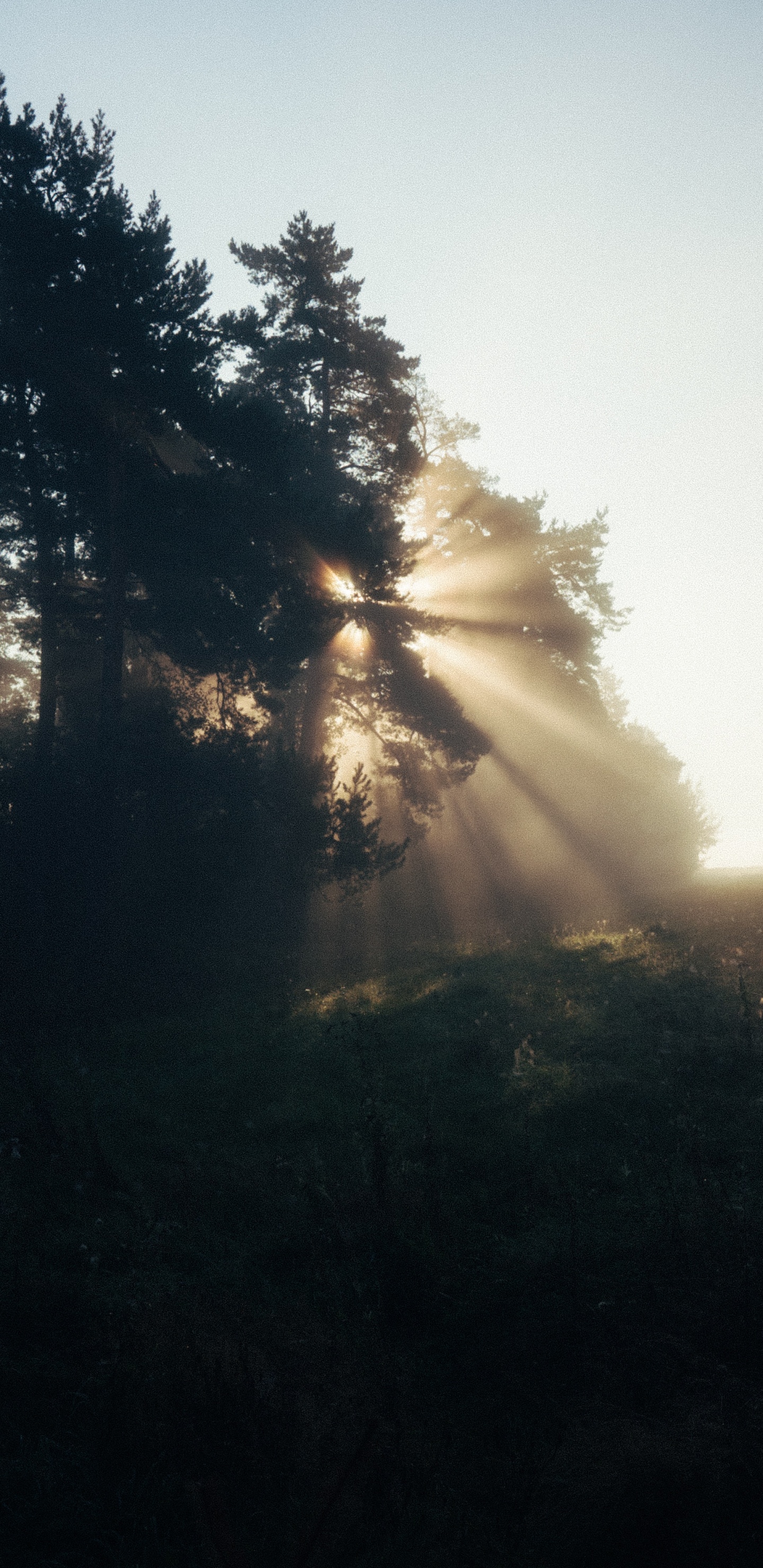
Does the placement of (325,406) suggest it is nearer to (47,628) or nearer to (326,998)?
(47,628)

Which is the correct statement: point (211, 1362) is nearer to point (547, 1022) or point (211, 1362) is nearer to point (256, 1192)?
point (256, 1192)

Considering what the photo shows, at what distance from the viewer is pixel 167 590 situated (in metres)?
19.7

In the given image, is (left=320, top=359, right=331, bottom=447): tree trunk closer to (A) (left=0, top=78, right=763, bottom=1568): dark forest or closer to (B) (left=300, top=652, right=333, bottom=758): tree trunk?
(A) (left=0, top=78, right=763, bottom=1568): dark forest

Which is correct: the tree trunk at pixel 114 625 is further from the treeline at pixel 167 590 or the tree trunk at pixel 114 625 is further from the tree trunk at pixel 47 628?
the tree trunk at pixel 47 628

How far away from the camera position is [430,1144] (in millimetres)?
8023

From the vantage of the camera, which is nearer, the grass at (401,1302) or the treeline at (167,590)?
the grass at (401,1302)

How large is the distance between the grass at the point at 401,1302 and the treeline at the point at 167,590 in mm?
5331

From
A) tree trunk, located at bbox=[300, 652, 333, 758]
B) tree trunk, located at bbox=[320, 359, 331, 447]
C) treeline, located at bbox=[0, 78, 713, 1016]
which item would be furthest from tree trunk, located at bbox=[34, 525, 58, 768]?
tree trunk, located at bbox=[320, 359, 331, 447]

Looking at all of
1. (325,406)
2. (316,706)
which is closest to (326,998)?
(316,706)

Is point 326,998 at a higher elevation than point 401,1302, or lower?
higher

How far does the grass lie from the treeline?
210 inches

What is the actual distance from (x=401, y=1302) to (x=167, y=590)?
56.8 ft

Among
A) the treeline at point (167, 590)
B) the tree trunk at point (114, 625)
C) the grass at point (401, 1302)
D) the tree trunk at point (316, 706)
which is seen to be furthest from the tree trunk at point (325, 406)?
the grass at point (401, 1302)

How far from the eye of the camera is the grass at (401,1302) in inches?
152
